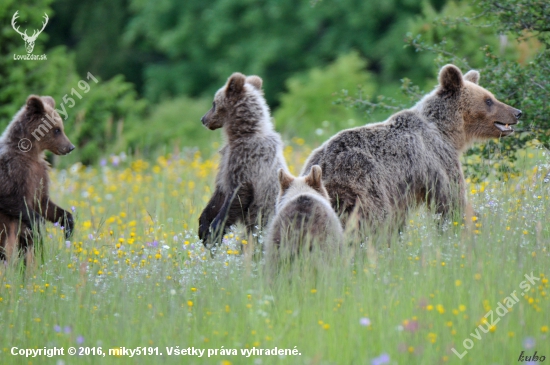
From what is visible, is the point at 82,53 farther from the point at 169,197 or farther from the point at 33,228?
the point at 33,228

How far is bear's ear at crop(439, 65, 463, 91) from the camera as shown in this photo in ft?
22.2

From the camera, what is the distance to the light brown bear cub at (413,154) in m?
6.13

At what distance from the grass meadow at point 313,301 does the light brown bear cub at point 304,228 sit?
20 centimetres

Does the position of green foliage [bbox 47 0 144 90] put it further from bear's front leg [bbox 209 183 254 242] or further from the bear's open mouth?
the bear's open mouth

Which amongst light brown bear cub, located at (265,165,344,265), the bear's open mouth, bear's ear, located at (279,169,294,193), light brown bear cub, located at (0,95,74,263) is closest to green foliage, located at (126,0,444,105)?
the bear's open mouth

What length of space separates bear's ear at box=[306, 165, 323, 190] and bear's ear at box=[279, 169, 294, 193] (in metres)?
0.18

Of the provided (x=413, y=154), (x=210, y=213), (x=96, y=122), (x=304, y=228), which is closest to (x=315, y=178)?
(x=304, y=228)

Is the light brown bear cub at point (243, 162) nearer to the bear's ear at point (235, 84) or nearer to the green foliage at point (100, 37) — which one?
the bear's ear at point (235, 84)

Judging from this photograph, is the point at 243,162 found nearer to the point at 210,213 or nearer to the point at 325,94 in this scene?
the point at 210,213

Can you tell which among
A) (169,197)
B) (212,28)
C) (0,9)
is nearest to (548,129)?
(169,197)

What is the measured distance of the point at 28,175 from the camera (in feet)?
22.7

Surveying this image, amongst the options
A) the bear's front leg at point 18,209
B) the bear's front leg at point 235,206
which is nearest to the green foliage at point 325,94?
the bear's front leg at point 235,206

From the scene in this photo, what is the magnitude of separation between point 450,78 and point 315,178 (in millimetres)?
1896

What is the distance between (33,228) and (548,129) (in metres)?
4.95
